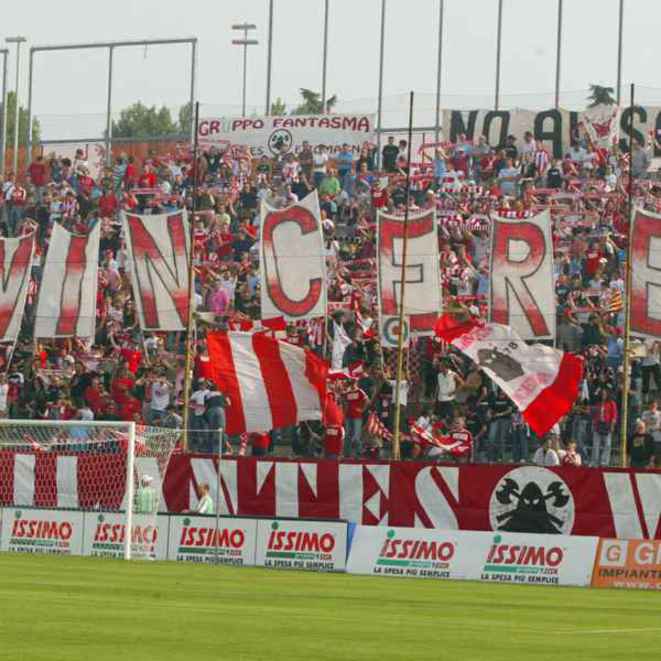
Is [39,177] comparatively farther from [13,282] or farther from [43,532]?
[43,532]

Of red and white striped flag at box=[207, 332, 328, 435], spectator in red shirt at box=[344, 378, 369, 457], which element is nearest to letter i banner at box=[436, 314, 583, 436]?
red and white striped flag at box=[207, 332, 328, 435]

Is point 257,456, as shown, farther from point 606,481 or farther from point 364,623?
point 364,623

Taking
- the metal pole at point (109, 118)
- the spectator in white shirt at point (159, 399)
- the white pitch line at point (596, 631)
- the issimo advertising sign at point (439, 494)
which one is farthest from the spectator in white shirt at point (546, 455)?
the metal pole at point (109, 118)

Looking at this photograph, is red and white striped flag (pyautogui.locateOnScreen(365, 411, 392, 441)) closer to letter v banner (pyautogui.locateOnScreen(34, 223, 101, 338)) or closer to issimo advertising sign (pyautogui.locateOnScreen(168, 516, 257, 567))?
issimo advertising sign (pyautogui.locateOnScreen(168, 516, 257, 567))

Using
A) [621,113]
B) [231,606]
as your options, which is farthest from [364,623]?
[621,113]

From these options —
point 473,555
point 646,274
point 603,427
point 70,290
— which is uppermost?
point 646,274

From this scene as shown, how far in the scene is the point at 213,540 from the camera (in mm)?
35094

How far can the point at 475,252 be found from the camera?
4434 cm

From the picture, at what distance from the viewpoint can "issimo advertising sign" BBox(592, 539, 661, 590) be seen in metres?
31.0

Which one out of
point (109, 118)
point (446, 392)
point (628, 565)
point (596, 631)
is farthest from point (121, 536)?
point (109, 118)

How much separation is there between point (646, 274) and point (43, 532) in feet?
39.7

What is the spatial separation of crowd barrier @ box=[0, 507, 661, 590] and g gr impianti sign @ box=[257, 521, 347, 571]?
0.7 inches

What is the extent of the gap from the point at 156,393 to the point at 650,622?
2088 centimetres

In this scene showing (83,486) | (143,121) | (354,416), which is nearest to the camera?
A: (83,486)
